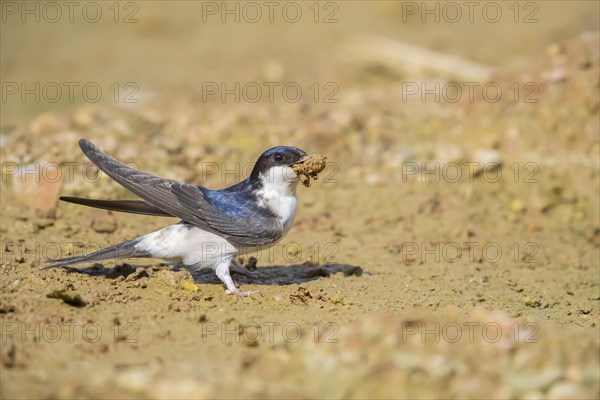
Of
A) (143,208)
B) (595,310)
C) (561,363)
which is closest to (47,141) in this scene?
(143,208)

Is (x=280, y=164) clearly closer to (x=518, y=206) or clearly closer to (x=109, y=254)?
(x=109, y=254)

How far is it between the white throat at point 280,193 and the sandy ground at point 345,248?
559 millimetres

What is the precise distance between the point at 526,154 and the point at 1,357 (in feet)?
19.2

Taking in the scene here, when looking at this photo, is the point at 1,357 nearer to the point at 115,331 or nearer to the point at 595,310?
the point at 115,331

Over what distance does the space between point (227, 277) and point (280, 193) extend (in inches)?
30.3

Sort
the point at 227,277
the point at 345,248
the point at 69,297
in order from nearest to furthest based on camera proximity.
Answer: the point at 69,297 < the point at 227,277 < the point at 345,248

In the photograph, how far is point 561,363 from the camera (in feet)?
13.9

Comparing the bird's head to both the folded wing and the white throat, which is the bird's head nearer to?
the white throat

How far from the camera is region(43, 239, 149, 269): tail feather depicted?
602 centimetres

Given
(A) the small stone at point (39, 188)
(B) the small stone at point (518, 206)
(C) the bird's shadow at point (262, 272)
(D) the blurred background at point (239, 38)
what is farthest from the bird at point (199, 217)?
(D) the blurred background at point (239, 38)

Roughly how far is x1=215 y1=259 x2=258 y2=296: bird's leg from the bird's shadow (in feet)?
0.76

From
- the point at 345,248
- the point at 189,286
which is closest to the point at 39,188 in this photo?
the point at 189,286

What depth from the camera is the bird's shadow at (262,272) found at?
626 cm

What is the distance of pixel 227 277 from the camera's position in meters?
6.12
